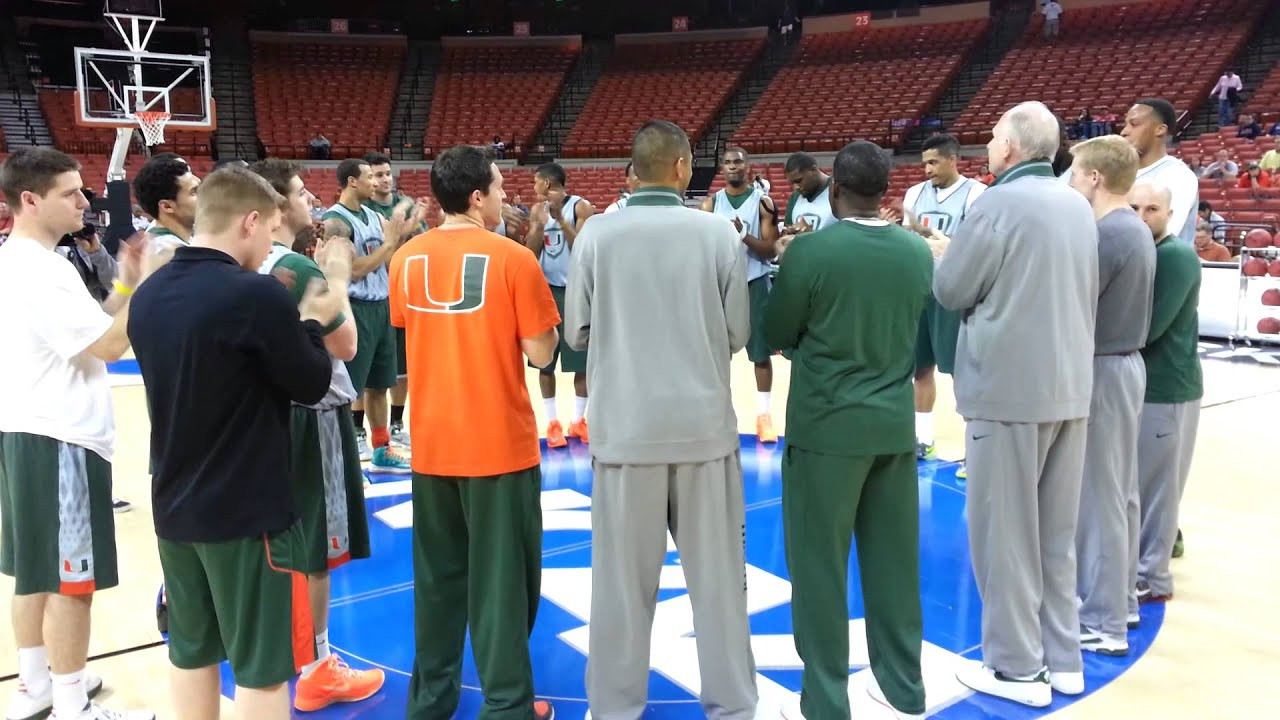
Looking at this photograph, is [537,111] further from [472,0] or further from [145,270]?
[145,270]

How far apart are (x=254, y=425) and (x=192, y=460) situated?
16 cm

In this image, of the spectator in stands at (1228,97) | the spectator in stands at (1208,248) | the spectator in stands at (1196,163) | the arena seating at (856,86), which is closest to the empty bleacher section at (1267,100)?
the spectator in stands at (1228,97)

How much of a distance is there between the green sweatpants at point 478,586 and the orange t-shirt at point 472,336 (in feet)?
0.30

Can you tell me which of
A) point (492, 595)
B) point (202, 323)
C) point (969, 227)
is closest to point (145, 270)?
point (202, 323)

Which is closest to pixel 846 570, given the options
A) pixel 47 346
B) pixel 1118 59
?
pixel 47 346

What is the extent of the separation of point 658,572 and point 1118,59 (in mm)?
21485

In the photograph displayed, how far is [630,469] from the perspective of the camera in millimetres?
2787

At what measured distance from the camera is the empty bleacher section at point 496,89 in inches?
936

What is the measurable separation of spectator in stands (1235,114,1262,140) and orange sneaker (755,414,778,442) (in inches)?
546

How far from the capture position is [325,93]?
24312mm

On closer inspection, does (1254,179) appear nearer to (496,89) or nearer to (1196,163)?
(1196,163)

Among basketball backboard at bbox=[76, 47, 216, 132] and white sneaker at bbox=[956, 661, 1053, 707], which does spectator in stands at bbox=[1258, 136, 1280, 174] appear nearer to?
white sneaker at bbox=[956, 661, 1053, 707]

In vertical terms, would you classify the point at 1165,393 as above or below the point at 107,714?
above

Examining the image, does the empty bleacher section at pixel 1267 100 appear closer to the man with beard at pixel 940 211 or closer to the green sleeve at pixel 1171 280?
the man with beard at pixel 940 211
